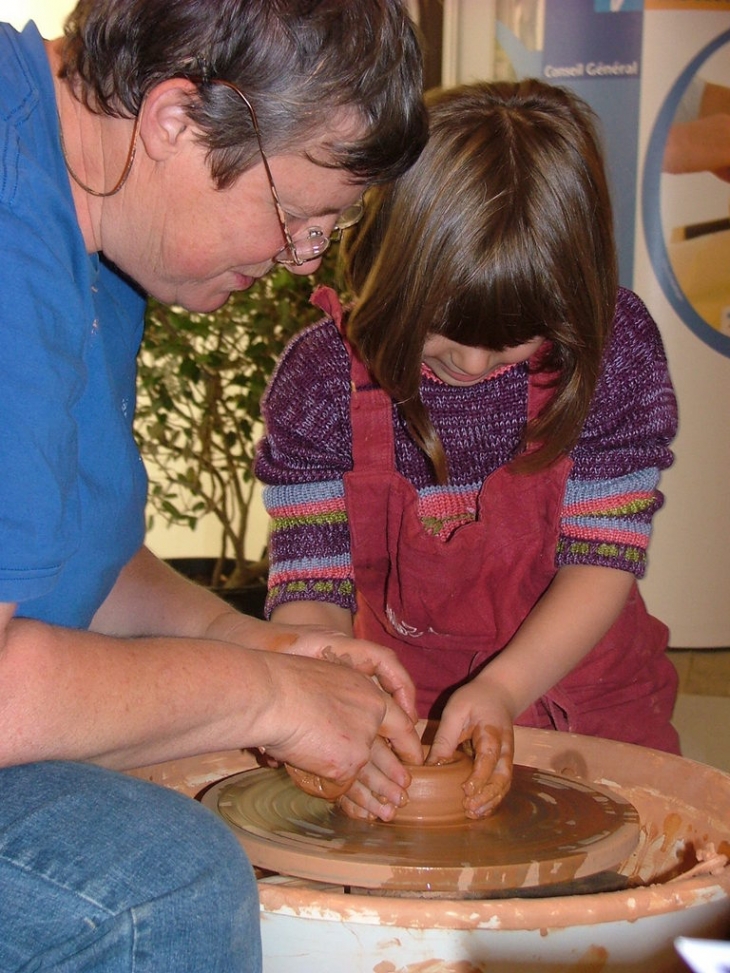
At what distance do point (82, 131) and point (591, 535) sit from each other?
853mm

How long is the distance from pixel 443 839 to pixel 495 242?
65 centimetres

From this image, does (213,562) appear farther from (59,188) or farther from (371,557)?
(59,188)

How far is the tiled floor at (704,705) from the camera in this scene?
270 cm

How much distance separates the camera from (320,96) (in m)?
0.97

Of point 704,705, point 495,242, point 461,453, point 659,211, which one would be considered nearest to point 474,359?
point 495,242

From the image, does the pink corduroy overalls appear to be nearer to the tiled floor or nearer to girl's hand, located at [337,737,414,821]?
girl's hand, located at [337,737,414,821]

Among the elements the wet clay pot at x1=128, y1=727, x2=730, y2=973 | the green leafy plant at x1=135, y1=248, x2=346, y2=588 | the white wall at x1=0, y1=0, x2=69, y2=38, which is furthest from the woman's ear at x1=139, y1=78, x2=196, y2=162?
the white wall at x1=0, y1=0, x2=69, y2=38

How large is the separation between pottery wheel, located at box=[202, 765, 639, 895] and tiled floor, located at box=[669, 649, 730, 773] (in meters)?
1.46

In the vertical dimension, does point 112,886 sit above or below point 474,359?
below

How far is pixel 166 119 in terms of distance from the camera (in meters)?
0.94

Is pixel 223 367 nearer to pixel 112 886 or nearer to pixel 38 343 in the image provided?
pixel 38 343

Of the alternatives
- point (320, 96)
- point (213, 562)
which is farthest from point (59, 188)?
point (213, 562)

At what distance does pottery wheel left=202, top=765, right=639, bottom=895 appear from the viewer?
3.51 feet

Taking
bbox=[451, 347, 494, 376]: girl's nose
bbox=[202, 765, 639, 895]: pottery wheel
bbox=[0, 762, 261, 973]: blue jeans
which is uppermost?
bbox=[451, 347, 494, 376]: girl's nose
